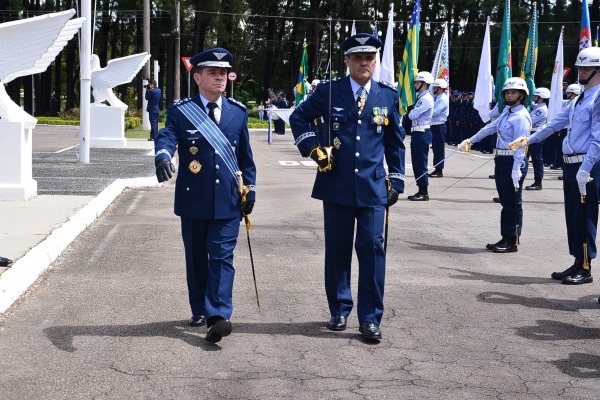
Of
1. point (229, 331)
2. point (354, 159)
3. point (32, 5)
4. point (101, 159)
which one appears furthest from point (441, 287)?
point (32, 5)

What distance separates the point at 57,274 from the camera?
8695 mm

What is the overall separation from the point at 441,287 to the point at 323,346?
242 cm

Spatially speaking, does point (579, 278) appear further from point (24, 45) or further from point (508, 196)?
point (24, 45)

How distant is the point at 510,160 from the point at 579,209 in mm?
2226

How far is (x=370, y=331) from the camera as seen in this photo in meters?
6.44

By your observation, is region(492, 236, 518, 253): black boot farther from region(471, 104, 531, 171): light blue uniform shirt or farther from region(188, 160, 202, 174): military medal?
region(188, 160, 202, 174): military medal

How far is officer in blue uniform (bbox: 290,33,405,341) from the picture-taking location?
661 centimetres

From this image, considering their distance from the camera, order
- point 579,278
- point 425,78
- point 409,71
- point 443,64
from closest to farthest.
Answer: point 579,278
point 425,78
point 409,71
point 443,64

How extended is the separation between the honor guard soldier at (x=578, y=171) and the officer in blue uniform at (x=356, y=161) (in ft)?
8.56

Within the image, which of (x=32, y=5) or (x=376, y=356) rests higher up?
(x=32, y=5)

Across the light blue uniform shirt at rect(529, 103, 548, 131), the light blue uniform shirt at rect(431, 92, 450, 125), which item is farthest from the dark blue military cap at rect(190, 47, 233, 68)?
the light blue uniform shirt at rect(529, 103, 548, 131)

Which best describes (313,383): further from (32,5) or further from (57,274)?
(32,5)

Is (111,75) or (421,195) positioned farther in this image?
(111,75)

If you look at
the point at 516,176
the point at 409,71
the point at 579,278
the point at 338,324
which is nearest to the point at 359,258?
the point at 338,324
